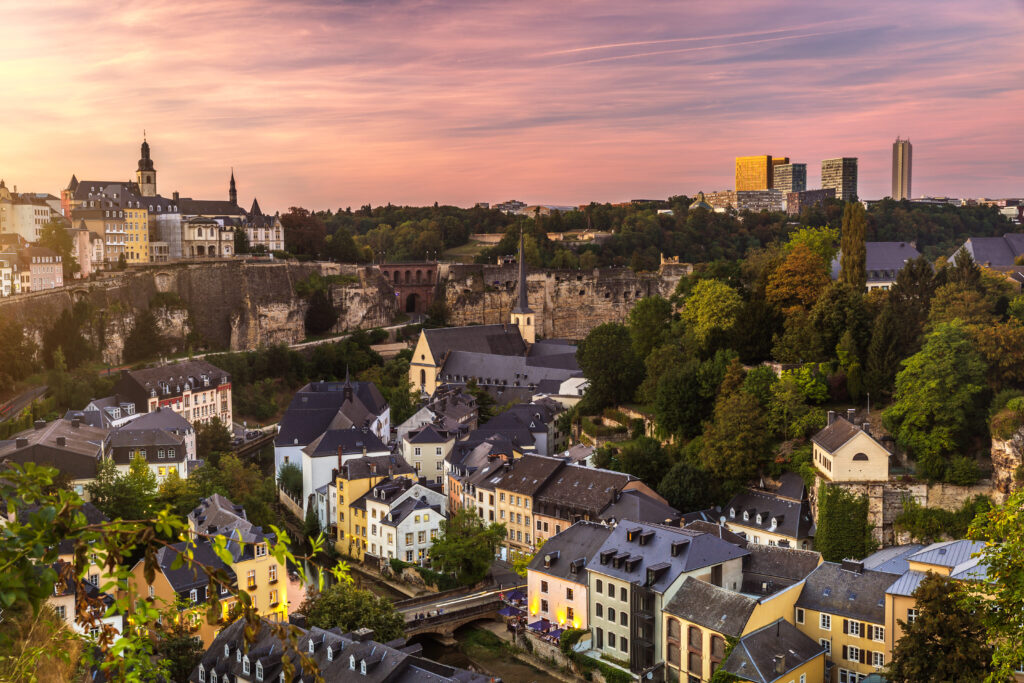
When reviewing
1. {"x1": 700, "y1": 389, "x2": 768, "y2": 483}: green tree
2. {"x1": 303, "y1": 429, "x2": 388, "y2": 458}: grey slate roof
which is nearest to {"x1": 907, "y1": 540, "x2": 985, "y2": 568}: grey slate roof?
{"x1": 700, "y1": 389, "x2": 768, "y2": 483}: green tree

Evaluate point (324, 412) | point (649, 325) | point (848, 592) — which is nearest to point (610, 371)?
point (649, 325)

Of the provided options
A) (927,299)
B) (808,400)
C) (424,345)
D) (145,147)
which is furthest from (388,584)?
(145,147)

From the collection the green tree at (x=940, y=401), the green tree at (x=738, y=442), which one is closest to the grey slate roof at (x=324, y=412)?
the green tree at (x=738, y=442)

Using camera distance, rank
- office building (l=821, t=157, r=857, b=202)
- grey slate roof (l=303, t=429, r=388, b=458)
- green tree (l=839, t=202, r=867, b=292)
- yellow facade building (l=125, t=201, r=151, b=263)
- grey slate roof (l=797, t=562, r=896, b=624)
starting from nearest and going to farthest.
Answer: grey slate roof (l=797, t=562, r=896, b=624)
green tree (l=839, t=202, r=867, b=292)
grey slate roof (l=303, t=429, r=388, b=458)
yellow facade building (l=125, t=201, r=151, b=263)
office building (l=821, t=157, r=857, b=202)

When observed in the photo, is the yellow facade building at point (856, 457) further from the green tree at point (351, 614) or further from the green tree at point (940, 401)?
the green tree at point (351, 614)

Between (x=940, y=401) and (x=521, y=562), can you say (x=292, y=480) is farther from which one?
(x=940, y=401)

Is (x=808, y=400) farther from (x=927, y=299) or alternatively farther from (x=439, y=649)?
(x=439, y=649)

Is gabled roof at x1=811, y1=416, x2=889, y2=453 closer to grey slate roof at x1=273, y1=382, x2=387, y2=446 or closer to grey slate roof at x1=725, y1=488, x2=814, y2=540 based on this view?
grey slate roof at x1=725, y1=488, x2=814, y2=540
